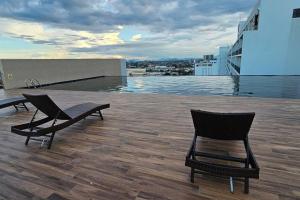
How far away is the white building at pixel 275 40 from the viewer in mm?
15961

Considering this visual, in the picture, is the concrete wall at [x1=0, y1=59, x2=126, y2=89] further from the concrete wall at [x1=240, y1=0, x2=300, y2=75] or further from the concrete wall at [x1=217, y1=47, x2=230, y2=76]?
the concrete wall at [x1=217, y1=47, x2=230, y2=76]

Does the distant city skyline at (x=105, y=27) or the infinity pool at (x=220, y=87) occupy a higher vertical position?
the distant city skyline at (x=105, y=27)

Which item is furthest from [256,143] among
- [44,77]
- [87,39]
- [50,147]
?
[87,39]

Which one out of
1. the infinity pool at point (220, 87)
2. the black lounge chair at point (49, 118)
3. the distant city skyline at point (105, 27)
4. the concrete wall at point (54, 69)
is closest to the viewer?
the black lounge chair at point (49, 118)

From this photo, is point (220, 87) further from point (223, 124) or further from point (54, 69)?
point (54, 69)

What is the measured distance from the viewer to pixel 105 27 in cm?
1349

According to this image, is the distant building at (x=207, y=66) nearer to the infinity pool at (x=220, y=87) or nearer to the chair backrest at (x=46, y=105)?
the infinity pool at (x=220, y=87)

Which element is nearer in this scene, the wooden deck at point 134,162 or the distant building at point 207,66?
the wooden deck at point 134,162

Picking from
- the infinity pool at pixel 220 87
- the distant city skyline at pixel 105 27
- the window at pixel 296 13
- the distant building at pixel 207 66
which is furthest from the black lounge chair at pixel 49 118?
the distant building at pixel 207 66

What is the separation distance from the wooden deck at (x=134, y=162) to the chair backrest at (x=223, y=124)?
18.6 inches

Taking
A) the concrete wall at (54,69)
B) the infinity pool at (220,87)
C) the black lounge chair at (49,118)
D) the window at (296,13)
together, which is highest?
the window at (296,13)

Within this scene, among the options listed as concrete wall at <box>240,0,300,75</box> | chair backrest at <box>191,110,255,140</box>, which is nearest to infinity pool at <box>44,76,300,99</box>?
chair backrest at <box>191,110,255,140</box>

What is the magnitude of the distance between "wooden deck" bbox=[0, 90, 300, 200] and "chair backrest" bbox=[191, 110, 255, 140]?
47cm

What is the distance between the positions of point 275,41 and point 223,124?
18020 millimetres
